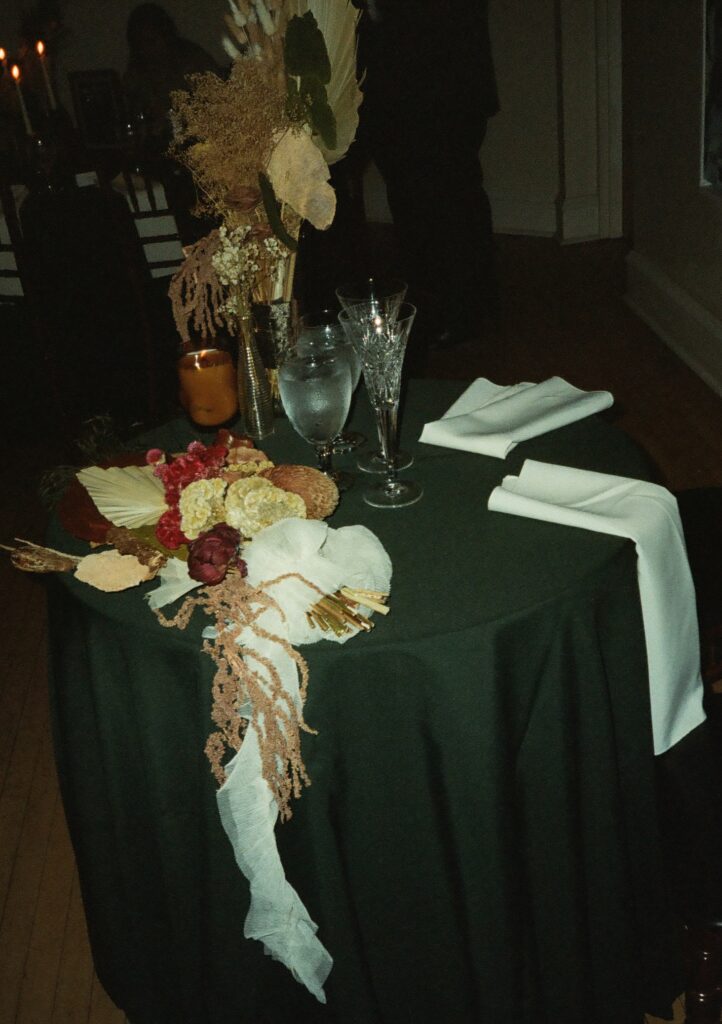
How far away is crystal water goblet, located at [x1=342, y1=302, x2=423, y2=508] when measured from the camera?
4.45ft

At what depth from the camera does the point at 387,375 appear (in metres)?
1.37

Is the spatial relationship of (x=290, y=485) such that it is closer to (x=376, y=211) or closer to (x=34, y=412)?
(x=34, y=412)

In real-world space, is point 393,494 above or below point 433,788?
Answer: above

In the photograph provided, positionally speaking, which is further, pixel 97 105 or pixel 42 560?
pixel 97 105

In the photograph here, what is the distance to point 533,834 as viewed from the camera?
124 centimetres

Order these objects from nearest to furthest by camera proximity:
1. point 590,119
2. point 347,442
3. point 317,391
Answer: point 317,391 < point 347,442 < point 590,119

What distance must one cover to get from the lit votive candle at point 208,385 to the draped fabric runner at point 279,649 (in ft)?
1.73

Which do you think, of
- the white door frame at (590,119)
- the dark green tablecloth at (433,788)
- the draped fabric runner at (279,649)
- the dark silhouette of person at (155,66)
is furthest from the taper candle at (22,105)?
the draped fabric runner at (279,649)

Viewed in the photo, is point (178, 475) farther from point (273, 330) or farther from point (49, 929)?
point (49, 929)

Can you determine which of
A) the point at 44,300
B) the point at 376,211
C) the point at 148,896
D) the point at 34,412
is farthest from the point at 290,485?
the point at 376,211

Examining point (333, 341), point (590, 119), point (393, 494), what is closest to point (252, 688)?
point (393, 494)

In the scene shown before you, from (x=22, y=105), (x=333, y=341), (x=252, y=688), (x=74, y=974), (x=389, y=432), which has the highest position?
(x=22, y=105)

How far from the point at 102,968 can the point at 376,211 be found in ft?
21.9

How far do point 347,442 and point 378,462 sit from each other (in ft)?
0.37
